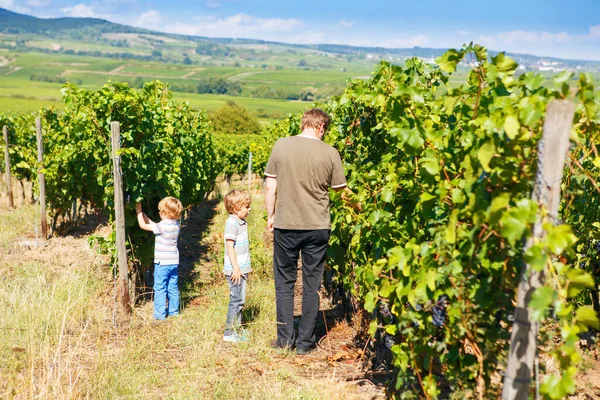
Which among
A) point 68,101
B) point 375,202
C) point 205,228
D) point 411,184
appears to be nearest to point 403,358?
point 411,184

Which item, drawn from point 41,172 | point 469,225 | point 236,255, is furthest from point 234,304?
point 41,172

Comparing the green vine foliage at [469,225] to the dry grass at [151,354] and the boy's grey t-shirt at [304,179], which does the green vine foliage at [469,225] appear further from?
the dry grass at [151,354]

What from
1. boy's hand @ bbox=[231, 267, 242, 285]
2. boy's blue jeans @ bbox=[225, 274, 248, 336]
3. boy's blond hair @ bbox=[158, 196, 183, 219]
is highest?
boy's blond hair @ bbox=[158, 196, 183, 219]

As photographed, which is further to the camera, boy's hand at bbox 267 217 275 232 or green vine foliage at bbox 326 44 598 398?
boy's hand at bbox 267 217 275 232

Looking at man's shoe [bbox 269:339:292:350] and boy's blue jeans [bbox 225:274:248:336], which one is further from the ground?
boy's blue jeans [bbox 225:274:248:336]

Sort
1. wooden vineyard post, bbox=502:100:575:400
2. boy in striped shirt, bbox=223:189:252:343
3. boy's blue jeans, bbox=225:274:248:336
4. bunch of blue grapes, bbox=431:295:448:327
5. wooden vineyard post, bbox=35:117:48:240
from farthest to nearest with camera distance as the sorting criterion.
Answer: wooden vineyard post, bbox=35:117:48:240 < boy's blue jeans, bbox=225:274:248:336 < boy in striped shirt, bbox=223:189:252:343 < bunch of blue grapes, bbox=431:295:448:327 < wooden vineyard post, bbox=502:100:575:400

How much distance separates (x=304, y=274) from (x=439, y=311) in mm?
1793

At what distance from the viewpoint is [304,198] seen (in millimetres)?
4223

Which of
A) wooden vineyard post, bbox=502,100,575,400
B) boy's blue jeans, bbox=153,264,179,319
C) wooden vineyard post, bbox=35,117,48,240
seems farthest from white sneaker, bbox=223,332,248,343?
wooden vineyard post, bbox=35,117,48,240

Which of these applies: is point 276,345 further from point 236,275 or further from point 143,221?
point 143,221

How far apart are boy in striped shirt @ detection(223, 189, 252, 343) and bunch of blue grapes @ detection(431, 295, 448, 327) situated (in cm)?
216

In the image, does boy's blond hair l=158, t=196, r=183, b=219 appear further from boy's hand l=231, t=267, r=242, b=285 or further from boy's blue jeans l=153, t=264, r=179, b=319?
boy's hand l=231, t=267, r=242, b=285

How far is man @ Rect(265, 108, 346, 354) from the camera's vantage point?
420 centimetres

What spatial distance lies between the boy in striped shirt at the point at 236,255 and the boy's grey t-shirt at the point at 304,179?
1.52 ft
